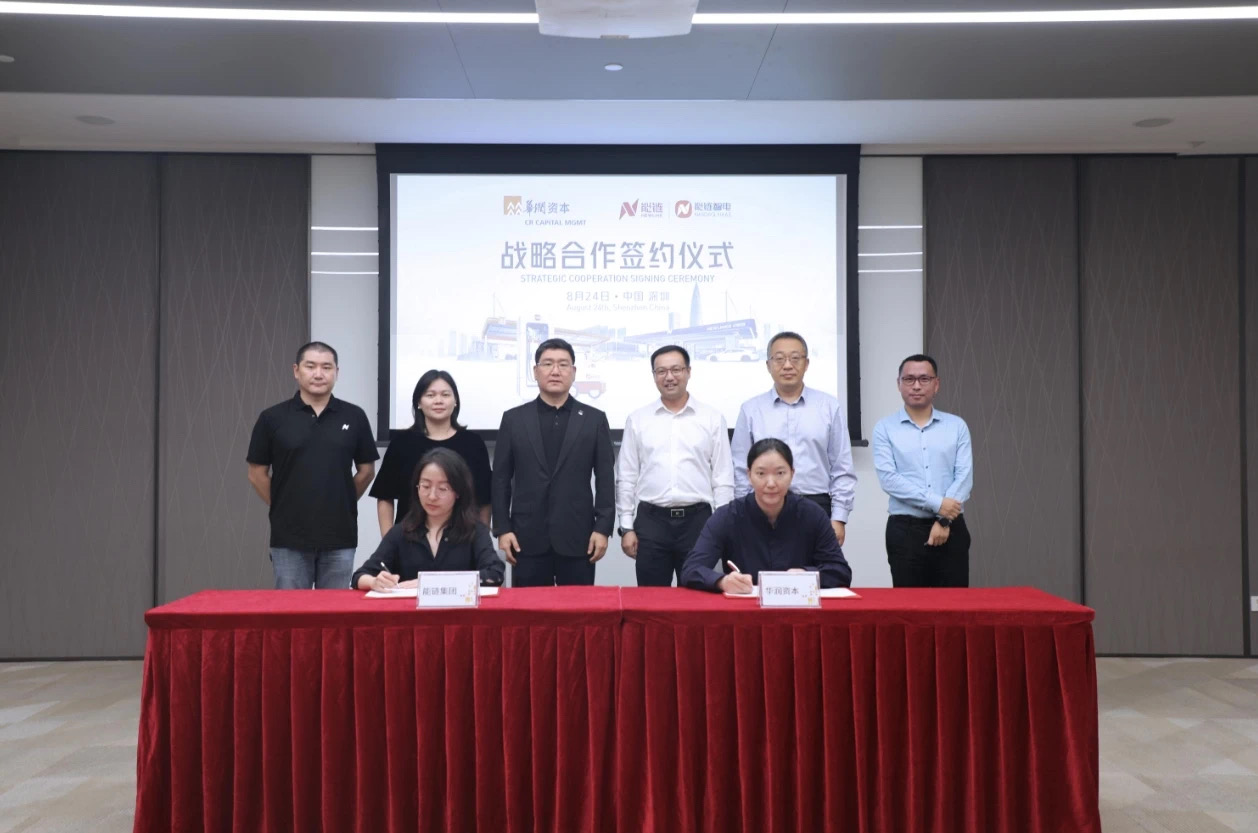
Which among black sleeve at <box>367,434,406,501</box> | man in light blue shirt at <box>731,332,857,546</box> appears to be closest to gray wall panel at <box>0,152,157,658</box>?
black sleeve at <box>367,434,406,501</box>

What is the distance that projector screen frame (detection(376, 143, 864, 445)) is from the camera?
14.4ft

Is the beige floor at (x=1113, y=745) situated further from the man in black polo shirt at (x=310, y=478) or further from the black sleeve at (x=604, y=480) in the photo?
the black sleeve at (x=604, y=480)

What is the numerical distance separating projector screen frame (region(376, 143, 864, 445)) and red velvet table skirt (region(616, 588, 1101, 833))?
2278 mm

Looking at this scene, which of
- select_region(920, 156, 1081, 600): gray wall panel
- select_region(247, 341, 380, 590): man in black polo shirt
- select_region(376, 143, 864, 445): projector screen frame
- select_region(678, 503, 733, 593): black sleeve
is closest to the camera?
select_region(678, 503, 733, 593): black sleeve

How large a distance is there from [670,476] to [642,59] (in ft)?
5.09

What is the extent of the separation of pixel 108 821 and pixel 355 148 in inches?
122

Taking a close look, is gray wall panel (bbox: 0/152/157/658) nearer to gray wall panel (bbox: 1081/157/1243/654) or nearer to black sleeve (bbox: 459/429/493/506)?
black sleeve (bbox: 459/429/493/506)

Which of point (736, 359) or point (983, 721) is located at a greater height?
point (736, 359)

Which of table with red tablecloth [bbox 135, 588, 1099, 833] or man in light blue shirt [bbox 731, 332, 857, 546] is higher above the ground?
man in light blue shirt [bbox 731, 332, 857, 546]

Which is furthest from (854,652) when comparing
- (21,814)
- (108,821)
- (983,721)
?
(21,814)

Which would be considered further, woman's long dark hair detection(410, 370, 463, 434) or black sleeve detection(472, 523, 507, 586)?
woman's long dark hair detection(410, 370, 463, 434)

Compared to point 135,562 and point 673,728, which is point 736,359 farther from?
point 135,562

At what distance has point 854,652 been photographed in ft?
7.10

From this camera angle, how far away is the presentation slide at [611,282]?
14.5ft
